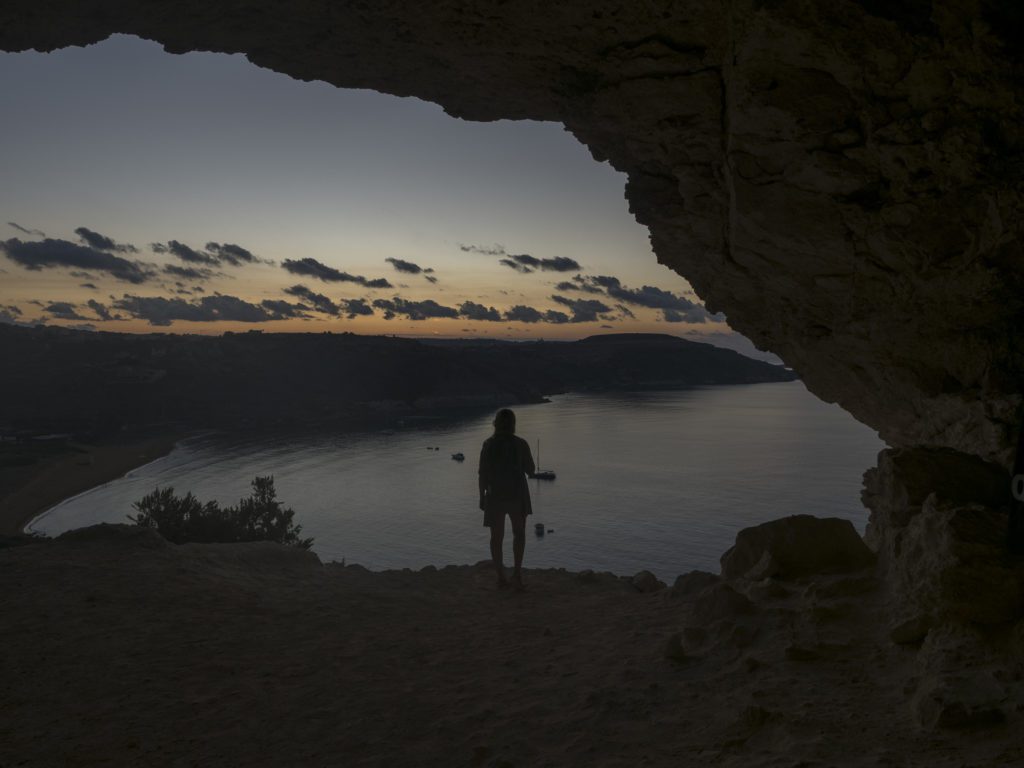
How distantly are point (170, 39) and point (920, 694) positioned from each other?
29.4 ft

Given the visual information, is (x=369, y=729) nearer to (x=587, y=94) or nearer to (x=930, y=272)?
(x=930, y=272)

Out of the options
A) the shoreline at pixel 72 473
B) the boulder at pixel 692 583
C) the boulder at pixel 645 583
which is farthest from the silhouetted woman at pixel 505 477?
the shoreline at pixel 72 473

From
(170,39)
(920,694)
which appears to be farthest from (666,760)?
(170,39)

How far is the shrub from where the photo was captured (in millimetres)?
20672

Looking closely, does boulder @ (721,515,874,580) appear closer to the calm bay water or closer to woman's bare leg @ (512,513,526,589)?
woman's bare leg @ (512,513,526,589)

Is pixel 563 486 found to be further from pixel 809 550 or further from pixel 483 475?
pixel 809 550

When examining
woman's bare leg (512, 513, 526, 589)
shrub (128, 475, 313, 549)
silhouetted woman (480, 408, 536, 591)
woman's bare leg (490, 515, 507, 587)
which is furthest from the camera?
shrub (128, 475, 313, 549)

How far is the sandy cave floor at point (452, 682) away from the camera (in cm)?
398

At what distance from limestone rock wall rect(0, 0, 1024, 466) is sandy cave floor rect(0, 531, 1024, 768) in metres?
2.53

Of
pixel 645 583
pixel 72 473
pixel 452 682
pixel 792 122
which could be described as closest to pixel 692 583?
pixel 645 583

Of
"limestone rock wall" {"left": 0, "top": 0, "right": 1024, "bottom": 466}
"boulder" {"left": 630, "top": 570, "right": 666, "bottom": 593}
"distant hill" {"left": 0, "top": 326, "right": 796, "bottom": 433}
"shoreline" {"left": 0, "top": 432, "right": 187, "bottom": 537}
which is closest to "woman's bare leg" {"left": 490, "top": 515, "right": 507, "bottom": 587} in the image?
"boulder" {"left": 630, "top": 570, "right": 666, "bottom": 593}

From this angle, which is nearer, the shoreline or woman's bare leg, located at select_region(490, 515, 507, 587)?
woman's bare leg, located at select_region(490, 515, 507, 587)

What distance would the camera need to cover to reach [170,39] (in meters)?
7.47

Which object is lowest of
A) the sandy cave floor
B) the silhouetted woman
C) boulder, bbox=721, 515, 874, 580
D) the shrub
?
the shrub
